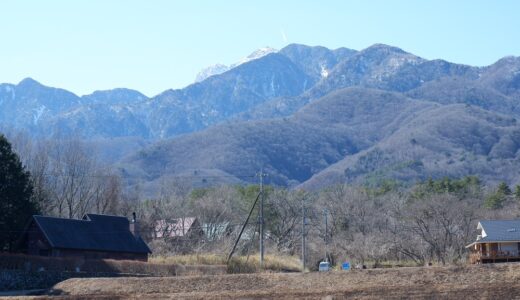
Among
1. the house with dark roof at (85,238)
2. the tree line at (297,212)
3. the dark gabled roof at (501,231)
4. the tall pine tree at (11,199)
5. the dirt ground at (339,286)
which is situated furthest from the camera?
the tree line at (297,212)

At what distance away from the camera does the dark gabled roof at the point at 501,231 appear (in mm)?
67438

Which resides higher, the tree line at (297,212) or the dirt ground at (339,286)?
the tree line at (297,212)

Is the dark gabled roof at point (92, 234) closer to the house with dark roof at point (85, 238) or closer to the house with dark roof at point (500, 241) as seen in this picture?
the house with dark roof at point (85, 238)

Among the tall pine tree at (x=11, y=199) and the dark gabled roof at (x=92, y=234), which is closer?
the tall pine tree at (x=11, y=199)

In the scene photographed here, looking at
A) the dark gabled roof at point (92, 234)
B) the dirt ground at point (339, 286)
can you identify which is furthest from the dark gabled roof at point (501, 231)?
the dark gabled roof at point (92, 234)

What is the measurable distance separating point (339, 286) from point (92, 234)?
30860 millimetres

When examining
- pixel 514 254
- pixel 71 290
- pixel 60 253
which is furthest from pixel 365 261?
pixel 71 290

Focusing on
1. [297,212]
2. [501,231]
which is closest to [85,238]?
[501,231]

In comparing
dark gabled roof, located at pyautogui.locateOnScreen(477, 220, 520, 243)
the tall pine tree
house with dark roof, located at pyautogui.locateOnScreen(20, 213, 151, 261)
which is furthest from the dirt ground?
dark gabled roof, located at pyautogui.locateOnScreen(477, 220, 520, 243)

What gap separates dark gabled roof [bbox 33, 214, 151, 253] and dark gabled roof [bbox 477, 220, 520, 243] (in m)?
28.1

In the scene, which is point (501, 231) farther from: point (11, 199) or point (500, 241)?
point (11, 199)

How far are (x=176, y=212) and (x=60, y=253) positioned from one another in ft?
139

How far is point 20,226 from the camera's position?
213ft

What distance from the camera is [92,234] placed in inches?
2761
